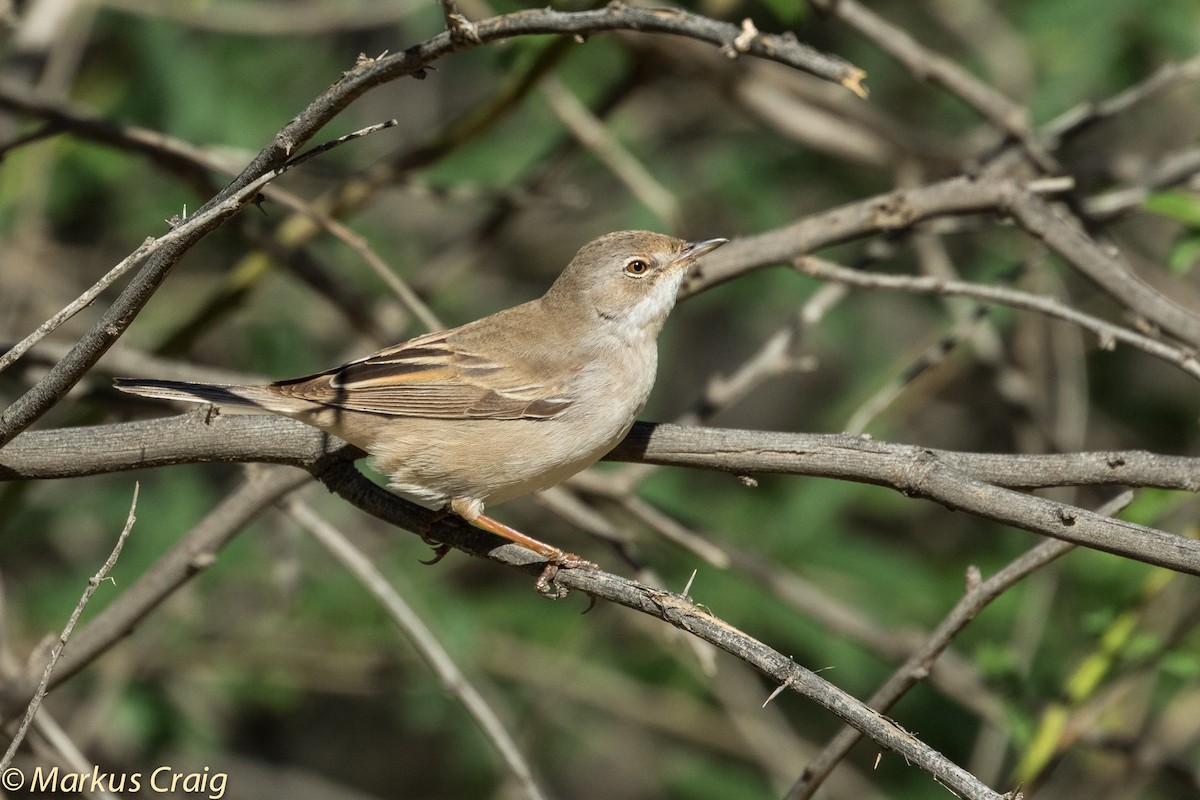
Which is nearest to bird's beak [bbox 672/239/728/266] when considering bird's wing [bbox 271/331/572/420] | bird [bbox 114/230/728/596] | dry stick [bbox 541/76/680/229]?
bird [bbox 114/230/728/596]

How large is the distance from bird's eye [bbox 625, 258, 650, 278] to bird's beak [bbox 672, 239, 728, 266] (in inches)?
6.0

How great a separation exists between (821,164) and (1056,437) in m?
2.30

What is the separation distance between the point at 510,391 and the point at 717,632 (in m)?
1.92

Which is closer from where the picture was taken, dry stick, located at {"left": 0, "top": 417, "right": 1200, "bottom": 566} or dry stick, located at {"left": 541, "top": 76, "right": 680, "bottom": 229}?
dry stick, located at {"left": 0, "top": 417, "right": 1200, "bottom": 566}

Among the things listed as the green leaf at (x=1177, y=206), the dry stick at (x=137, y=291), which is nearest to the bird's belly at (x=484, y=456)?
the dry stick at (x=137, y=291)

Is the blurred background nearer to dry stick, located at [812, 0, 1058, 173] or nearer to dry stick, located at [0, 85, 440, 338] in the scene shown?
dry stick, located at [0, 85, 440, 338]

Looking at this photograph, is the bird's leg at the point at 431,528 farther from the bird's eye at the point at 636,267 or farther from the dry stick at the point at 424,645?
the bird's eye at the point at 636,267

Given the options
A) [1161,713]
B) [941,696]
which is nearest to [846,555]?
[941,696]

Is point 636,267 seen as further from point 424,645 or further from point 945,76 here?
point 424,645

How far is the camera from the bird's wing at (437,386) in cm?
424

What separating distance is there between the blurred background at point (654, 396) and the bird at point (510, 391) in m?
0.34

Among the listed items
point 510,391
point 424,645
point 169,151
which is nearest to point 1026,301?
point 510,391

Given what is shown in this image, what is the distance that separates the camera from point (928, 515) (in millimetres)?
7734

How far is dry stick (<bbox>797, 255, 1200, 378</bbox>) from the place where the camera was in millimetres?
3627
